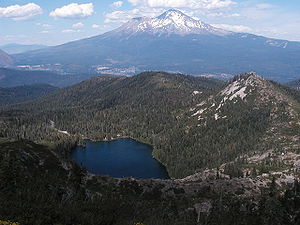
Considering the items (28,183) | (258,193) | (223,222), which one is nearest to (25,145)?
(28,183)

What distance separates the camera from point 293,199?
107312 mm

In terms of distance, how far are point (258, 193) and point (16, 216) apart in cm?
10243

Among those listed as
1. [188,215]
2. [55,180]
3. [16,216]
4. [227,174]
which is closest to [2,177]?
[55,180]

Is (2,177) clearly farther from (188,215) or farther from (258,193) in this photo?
(258,193)

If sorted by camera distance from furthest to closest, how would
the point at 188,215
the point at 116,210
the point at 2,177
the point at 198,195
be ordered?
the point at 198,195, the point at 188,215, the point at 2,177, the point at 116,210

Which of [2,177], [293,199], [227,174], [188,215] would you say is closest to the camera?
[2,177]

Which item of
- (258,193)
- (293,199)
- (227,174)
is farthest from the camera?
(227,174)

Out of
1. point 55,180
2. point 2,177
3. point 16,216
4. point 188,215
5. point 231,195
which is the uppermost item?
point 16,216

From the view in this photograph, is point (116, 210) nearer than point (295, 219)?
Yes

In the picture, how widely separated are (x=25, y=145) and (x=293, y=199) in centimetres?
9469

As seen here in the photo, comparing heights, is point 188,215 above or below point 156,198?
above

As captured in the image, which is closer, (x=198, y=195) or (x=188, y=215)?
(x=188, y=215)

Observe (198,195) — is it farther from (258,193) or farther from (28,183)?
(28,183)

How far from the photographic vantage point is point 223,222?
75.1m
